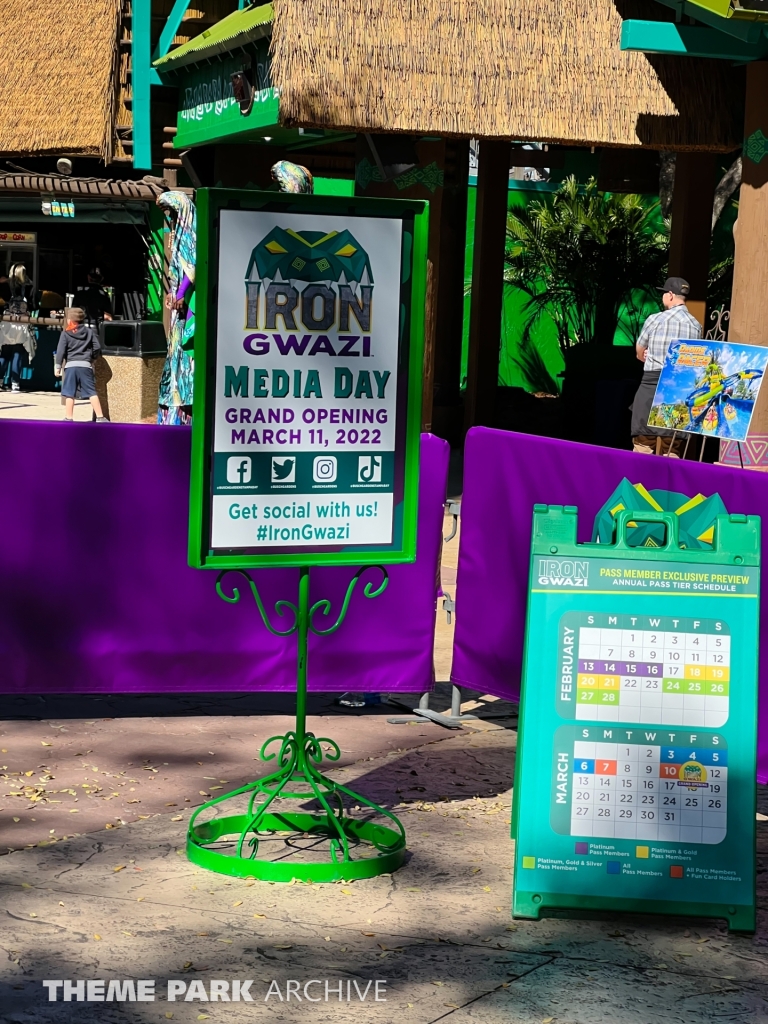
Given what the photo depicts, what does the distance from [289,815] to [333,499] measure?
3.91 ft

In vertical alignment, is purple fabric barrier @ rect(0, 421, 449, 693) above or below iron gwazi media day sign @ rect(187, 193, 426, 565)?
below

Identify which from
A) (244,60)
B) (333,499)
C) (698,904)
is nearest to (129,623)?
(333,499)

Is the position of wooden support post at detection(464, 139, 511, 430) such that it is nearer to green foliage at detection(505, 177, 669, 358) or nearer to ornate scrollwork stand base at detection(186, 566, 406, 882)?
green foliage at detection(505, 177, 669, 358)

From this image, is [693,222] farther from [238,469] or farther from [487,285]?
[238,469]

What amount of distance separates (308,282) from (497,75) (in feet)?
25.2

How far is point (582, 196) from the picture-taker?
25.4 meters

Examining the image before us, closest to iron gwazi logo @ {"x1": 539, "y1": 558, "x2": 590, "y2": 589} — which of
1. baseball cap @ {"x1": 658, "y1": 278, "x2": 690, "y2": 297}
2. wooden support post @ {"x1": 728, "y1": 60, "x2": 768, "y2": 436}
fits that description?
wooden support post @ {"x1": 728, "y1": 60, "x2": 768, "y2": 436}

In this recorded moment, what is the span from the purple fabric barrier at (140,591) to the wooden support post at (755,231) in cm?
596

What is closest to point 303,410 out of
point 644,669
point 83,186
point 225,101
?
point 644,669

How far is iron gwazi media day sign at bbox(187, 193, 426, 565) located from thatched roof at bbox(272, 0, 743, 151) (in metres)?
6.65

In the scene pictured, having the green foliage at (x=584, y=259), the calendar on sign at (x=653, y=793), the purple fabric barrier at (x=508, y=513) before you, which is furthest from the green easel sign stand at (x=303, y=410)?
the green foliage at (x=584, y=259)

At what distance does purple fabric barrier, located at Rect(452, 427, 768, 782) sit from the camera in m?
6.23

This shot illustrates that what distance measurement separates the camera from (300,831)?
5.46 m

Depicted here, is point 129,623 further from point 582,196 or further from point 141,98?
point 582,196
